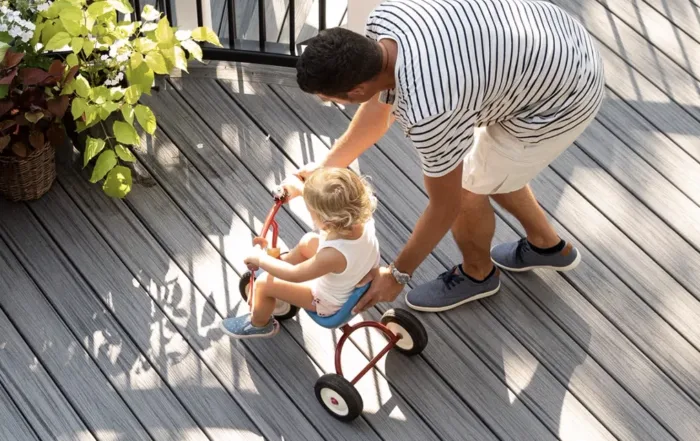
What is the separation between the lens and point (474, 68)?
2.12 meters

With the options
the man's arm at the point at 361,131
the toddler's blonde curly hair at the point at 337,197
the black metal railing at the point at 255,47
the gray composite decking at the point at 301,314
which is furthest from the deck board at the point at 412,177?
the toddler's blonde curly hair at the point at 337,197

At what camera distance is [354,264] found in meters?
2.47

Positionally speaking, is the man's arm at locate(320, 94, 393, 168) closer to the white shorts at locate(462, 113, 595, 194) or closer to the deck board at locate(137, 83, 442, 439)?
the white shorts at locate(462, 113, 595, 194)

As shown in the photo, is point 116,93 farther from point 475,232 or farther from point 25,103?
point 475,232

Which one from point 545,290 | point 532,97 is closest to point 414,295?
point 545,290

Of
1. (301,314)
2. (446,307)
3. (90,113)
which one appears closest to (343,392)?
(301,314)

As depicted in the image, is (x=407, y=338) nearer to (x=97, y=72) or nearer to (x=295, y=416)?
(x=295, y=416)

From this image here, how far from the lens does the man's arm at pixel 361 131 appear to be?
8.38 ft

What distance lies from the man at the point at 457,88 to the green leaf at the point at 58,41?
3.08ft

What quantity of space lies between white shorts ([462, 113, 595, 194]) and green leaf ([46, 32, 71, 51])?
1.30 m

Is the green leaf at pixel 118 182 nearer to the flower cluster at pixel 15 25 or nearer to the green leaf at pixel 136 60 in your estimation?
the green leaf at pixel 136 60

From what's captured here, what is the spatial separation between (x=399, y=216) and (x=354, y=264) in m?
0.81

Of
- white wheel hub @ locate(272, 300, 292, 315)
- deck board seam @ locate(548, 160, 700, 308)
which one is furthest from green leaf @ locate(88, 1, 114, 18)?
deck board seam @ locate(548, 160, 700, 308)

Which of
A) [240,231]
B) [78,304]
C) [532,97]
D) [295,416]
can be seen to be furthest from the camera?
[240,231]
